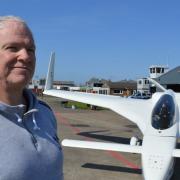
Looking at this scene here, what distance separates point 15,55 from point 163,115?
8.82m

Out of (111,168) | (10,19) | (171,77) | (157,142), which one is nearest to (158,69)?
(171,77)

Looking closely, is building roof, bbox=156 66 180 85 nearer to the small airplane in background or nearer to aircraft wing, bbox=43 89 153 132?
aircraft wing, bbox=43 89 153 132

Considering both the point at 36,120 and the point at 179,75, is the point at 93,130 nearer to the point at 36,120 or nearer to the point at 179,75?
the point at 36,120

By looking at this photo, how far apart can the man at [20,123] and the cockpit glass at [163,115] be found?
8336 millimetres

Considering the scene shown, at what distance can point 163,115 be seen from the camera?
1023 centimetres

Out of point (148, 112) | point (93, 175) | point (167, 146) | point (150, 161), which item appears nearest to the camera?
point (150, 161)

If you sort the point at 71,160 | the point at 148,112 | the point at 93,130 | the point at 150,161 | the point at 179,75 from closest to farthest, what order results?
the point at 150,161
the point at 71,160
the point at 148,112
the point at 93,130
the point at 179,75

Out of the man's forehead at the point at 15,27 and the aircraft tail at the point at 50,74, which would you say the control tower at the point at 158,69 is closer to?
the aircraft tail at the point at 50,74

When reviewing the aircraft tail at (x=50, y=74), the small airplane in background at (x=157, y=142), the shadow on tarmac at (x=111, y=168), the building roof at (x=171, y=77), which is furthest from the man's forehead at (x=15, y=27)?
the building roof at (x=171, y=77)

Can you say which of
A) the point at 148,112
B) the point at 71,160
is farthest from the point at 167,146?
the point at 148,112

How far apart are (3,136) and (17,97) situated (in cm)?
26

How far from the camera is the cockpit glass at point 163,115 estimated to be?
395 inches

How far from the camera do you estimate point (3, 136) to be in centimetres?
167

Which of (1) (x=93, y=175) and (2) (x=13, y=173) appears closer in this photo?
(2) (x=13, y=173)
